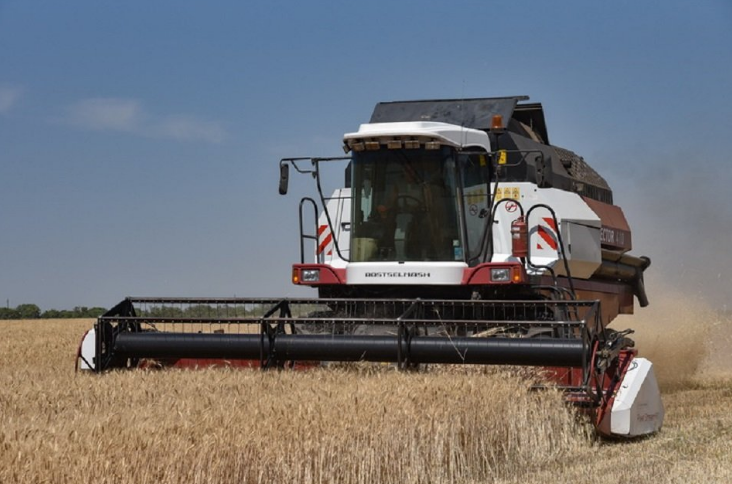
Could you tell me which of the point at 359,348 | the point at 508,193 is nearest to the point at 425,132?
the point at 508,193

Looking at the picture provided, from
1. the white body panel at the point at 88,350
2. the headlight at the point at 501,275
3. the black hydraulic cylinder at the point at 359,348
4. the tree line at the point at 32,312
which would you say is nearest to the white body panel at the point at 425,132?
the headlight at the point at 501,275

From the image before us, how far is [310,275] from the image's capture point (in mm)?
8859

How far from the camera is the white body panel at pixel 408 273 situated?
8.34 metres

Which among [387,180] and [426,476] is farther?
[387,180]

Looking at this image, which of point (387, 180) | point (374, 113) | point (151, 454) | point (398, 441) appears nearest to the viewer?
point (151, 454)

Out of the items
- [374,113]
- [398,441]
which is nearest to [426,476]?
[398,441]

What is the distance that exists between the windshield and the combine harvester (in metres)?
0.01

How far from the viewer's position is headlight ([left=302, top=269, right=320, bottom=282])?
28.9 ft

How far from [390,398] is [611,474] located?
1.25 metres

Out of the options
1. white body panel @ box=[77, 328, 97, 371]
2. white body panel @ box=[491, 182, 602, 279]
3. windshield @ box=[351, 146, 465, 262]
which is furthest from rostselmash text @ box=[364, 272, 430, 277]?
white body panel @ box=[77, 328, 97, 371]

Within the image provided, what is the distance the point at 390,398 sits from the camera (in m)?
5.80

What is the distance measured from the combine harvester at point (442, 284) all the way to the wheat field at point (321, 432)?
24cm

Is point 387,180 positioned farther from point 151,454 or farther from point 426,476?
point 151,454

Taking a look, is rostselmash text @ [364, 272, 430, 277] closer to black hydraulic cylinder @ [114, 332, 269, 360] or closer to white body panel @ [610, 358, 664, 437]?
black hydraulic cylinder @ [114, 332, 269, 360]
